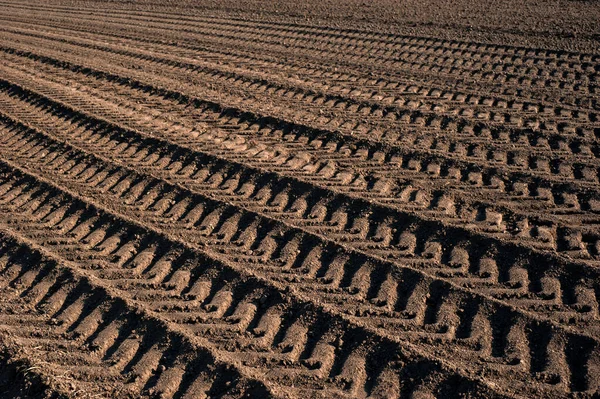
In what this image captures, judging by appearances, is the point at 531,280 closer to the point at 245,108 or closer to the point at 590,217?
the point at 590,217

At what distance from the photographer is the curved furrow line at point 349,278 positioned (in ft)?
11.7

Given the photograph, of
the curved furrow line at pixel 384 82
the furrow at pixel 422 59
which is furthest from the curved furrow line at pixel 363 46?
the curved furrow line at pixel 384 82

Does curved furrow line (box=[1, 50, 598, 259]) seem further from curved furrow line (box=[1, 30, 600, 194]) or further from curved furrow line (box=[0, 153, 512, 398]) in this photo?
curved furrow line (box=[0, 153, 512, 398])

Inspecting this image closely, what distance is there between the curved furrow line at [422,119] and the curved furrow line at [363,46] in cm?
156

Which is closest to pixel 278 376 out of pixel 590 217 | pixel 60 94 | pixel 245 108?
pixel 590 217

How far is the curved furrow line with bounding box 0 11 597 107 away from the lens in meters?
7.14

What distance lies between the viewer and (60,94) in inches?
310

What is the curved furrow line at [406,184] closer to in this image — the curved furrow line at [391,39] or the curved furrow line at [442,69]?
the curved furrow line at [442,69]

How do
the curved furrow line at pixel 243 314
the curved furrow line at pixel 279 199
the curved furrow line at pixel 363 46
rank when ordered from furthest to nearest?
the curved furrow line at pixel 363 46
the curved furrow line at pixel 279 199
the curved furrow line at pixel 243 314

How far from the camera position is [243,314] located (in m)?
4.00

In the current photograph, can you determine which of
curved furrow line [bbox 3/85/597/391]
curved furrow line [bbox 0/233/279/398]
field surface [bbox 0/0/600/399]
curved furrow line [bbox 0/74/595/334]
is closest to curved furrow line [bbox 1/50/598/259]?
field surface [bbox 0/0/600/399]

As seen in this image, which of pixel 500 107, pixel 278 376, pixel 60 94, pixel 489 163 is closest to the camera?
pixel 278 376

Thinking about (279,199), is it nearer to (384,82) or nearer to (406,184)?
(406,184)

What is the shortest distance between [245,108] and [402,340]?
14.0ft
